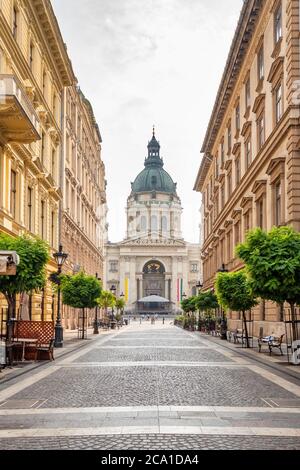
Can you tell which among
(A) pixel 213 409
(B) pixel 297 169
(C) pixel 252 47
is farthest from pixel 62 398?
(C) pixel 252 47

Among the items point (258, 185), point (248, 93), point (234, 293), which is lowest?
point (234, 293)

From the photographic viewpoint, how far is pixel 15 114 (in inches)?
933

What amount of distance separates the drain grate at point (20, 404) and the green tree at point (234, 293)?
17.2 meters

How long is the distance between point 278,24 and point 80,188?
86.5 feet

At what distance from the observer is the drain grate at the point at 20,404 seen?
35.0 feet

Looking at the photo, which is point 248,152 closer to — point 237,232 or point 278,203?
point 237,232

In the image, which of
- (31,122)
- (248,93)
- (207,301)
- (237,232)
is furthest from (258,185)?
(207,301)

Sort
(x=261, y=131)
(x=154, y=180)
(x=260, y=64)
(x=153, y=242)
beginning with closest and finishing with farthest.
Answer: (x=261, y=131)
(x=260, y=64)
(x=153, y=242)
(x=154, y=180)

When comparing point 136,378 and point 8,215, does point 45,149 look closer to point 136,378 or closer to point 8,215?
point 8,215

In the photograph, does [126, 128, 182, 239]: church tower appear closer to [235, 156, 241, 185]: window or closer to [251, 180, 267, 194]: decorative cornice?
[235, 156, 241, 185]: window

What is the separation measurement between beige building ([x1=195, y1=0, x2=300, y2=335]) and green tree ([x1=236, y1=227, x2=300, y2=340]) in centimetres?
698

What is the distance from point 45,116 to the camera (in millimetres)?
35094

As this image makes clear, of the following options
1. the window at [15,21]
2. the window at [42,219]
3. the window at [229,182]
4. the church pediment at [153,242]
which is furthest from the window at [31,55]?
the church pediment at [153,242]

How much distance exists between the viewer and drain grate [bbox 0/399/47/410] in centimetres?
1068
